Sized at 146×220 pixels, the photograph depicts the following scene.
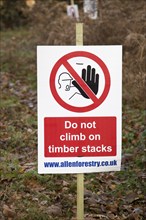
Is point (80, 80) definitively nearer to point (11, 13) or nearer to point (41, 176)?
point (41, 176)

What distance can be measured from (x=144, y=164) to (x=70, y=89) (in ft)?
11.1

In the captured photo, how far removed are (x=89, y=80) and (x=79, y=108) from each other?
10.0 inches

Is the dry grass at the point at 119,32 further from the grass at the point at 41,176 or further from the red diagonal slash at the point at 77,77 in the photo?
the red diagonal slash at the point at 77,77

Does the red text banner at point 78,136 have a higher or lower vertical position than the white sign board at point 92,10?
lower

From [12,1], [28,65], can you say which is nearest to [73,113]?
[28,65]

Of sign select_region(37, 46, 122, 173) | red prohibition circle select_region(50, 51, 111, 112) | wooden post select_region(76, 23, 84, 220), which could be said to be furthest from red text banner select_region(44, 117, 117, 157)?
wooden post select_region(76, 23, 84, 220)

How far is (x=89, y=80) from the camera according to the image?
4688 mm

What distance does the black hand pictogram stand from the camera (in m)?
4.66

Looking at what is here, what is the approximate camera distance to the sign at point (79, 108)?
4668 mm

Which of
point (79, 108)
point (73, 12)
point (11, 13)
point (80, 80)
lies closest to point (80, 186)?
point (79, 108)

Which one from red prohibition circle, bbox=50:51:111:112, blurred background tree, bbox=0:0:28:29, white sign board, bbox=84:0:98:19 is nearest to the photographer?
red prohibition circle, bbox=50:51:111:112

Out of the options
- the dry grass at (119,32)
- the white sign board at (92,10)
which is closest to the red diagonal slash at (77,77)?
the dry grass at (119,32)

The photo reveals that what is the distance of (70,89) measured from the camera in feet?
15.4

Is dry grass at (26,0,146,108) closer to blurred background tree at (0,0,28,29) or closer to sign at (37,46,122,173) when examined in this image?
sign at (37,46,122,173)
